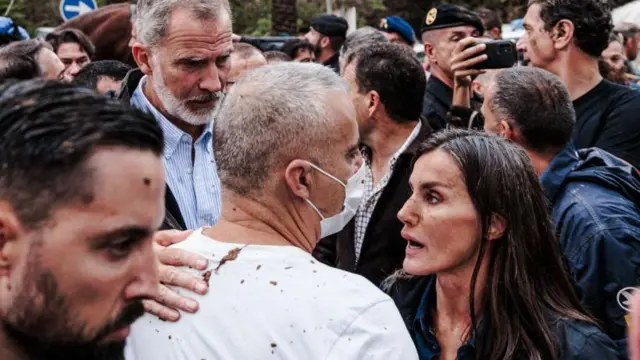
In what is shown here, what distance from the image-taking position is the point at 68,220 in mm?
1513

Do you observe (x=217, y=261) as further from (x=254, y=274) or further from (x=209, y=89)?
(x=209, y=89)

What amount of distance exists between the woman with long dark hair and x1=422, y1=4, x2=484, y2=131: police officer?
307cm

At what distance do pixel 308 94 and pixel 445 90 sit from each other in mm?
3953

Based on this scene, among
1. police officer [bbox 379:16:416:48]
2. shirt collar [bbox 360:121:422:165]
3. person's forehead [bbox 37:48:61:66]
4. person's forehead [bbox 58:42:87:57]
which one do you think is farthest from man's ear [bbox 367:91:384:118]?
police officer [bbox 379:16:416:48]

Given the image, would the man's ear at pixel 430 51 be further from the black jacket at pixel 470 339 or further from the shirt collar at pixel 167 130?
the black jacket at pixel 470 339

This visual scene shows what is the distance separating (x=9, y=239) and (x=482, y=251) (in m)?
1.91

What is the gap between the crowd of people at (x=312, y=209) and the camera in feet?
5.00

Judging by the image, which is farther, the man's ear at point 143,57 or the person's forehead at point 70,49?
the person's forehead at point 70,49

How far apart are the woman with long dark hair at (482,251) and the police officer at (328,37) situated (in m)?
6.92

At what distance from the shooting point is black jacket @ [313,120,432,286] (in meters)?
4.52

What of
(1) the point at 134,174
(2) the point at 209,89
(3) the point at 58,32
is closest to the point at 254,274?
(1) the point at 134,174

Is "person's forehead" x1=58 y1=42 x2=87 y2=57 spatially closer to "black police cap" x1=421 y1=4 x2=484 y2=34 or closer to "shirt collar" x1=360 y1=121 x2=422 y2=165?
"black police cap" x1=421 y1=4 x2=484 y2=34

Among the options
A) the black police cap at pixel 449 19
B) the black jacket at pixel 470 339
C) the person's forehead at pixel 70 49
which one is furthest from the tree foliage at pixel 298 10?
the black jacket at pixel 470 339

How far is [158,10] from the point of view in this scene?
363 cm
